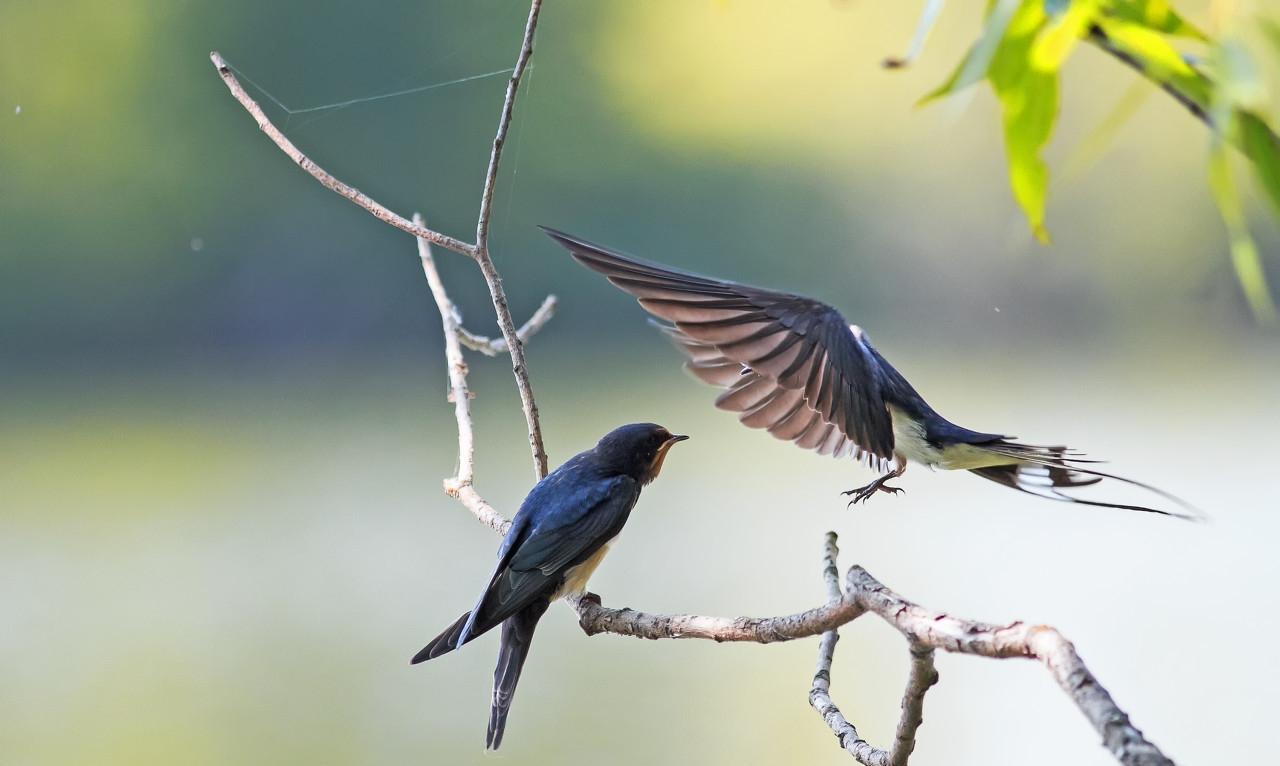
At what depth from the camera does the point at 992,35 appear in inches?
16.9

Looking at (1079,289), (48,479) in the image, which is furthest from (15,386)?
(1079,289)

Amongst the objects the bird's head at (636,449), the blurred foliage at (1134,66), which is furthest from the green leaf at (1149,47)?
the bird's head at (636,449)

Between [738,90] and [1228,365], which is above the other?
[738,90]

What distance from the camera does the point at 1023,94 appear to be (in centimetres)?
48

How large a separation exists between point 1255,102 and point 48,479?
5071 millimetres

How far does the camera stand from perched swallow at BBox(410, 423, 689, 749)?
54.3 inches

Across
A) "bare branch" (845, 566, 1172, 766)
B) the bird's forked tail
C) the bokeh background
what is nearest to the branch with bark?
"bare branch" (845, 566, 1172, 766)

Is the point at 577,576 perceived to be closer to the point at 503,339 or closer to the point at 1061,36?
the point at 503,339

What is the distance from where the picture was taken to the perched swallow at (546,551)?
1.38 m

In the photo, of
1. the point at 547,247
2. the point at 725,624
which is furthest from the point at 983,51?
the point at 547,247

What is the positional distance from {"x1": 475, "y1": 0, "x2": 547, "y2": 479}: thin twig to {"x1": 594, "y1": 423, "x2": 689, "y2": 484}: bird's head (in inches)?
4.7

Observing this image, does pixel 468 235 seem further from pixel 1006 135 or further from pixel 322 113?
pixel 1006 135

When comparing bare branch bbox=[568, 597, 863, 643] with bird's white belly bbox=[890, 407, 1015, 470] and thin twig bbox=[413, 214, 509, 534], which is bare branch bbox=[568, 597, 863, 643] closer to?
thin twig bbox=[413, 214, 509, 534]

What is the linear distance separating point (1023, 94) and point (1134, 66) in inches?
1.6
